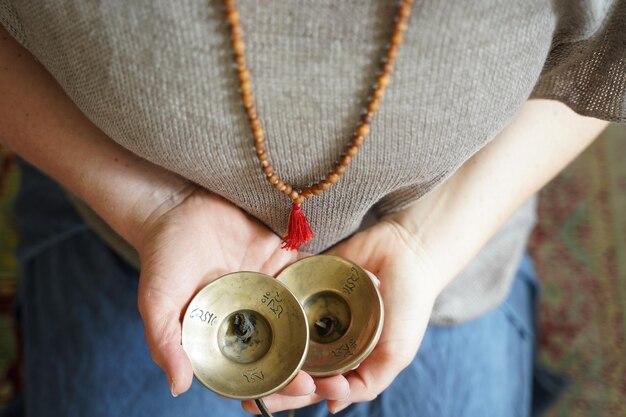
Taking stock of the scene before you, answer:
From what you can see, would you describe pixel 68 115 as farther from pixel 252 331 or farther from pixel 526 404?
pixel 526 404

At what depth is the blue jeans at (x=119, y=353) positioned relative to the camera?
79 cm

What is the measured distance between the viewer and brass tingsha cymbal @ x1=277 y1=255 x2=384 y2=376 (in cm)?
63

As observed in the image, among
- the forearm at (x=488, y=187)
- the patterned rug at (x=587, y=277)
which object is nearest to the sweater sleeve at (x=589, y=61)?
the forearm at (x=488, y=187)

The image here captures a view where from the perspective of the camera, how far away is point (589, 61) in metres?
0.58

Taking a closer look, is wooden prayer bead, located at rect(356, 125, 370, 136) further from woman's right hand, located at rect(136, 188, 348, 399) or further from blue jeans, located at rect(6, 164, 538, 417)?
blue jeans, located at rect(6, 164, 538, 417)

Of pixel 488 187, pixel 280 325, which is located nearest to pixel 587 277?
pixel 488 187

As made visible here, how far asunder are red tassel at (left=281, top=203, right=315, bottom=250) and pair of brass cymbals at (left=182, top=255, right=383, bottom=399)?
4cm

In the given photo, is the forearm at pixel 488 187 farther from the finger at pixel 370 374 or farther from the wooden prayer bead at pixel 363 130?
the wooden prayer bead at pixel 363 130

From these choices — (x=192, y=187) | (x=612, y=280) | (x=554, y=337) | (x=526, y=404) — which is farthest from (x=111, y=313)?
(x=612, y=280)

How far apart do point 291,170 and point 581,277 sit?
1.07 metres

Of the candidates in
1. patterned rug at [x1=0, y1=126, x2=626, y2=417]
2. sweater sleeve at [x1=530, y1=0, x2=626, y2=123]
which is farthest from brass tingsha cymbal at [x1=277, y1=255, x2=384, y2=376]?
patterned rug at [x1=0, y1=126, x2=626, y2=417]

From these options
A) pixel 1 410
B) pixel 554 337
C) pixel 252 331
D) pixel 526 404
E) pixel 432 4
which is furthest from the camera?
pixel 554 337

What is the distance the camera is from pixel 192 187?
2.28ft

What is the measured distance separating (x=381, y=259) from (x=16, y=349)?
991 mm
